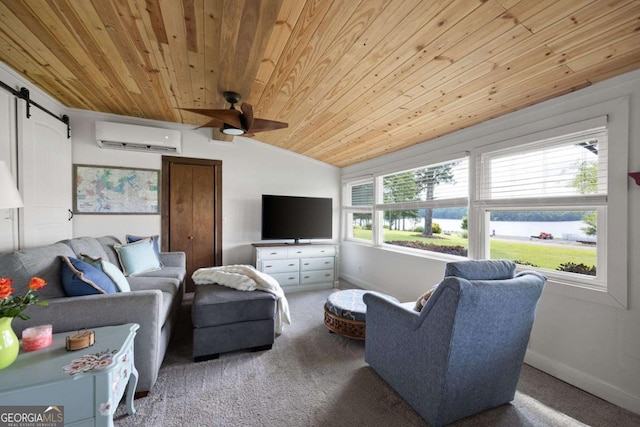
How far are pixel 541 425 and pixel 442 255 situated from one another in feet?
5.77

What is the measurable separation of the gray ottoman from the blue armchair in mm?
1170

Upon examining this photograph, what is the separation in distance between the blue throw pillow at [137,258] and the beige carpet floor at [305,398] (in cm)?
112

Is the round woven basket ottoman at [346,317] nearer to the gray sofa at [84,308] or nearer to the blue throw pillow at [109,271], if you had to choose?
the gray sofa at [84,308]

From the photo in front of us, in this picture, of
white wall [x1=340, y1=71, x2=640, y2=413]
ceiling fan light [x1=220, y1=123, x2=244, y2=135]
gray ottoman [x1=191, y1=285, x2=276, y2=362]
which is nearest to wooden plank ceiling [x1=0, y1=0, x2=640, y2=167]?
white wall [x1=340, y1=71, x2=640, y2=413]

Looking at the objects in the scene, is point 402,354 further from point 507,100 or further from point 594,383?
point 507,100

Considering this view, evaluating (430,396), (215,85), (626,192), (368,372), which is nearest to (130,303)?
(368,372)

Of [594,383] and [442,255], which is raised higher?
[442,255]

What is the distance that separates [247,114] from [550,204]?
2.66 meters

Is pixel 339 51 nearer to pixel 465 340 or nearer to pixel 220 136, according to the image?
pixel 465 340

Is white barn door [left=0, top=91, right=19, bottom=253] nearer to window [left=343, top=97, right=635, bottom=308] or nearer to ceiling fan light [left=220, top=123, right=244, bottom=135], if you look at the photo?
ceiling fan light [left=220, top=123, right=244, bottom=135]

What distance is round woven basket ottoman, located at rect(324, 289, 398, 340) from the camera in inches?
94.9

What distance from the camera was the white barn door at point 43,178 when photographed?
243 cm

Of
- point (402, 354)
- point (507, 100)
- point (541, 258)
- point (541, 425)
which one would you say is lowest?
point (541, 425)

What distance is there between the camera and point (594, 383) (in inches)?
71.3
